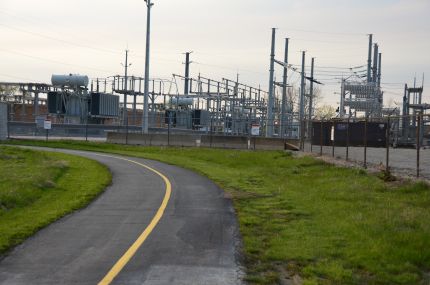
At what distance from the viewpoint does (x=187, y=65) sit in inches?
2650

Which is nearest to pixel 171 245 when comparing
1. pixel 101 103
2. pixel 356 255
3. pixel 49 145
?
pixel 356 255

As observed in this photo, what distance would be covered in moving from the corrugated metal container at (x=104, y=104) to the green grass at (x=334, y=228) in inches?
1372

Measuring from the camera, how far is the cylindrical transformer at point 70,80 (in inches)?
1994

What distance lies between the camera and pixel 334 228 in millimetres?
9961

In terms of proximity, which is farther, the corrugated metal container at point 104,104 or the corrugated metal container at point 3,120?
the corrugated metal container at point 104,104

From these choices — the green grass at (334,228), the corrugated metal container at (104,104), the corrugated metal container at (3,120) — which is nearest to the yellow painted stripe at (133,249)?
the green grass at (334,228)

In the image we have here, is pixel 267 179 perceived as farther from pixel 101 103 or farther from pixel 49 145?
pixel 101 103

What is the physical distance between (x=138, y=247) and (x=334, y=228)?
3.44m

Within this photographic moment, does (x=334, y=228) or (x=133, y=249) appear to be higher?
(x=334, y=228)

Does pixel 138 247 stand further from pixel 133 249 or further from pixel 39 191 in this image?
pixel 39 191

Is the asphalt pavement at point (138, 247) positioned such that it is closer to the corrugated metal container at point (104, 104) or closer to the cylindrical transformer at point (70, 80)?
the cylindrical transformer at point (70, 80)

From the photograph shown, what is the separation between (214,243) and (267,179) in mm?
11257

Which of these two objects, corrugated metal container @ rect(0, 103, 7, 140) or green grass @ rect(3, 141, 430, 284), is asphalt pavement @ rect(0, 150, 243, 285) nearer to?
green grass @ rect(3, 141, 430, 284)

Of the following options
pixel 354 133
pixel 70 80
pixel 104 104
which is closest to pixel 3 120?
pixel 70 80
